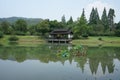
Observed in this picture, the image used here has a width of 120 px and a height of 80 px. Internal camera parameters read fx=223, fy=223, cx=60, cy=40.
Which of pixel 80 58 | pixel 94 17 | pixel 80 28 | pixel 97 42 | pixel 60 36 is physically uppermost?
pixel 94 17

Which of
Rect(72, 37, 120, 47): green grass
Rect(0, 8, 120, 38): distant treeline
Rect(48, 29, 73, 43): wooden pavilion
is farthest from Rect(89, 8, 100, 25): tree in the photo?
Rect(48, 29, 73, 43): wooden pavilion

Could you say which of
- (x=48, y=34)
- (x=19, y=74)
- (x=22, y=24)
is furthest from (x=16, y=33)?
(x=19, y=74)

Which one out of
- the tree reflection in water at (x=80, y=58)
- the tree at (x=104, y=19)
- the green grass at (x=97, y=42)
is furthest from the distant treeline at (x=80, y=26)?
the tree reflection in water at (x=80, y=58)

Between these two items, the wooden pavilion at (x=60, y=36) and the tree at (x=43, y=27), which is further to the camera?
the tree at (x=43, y=27)

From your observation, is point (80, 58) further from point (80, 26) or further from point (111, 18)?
point (111, 18)

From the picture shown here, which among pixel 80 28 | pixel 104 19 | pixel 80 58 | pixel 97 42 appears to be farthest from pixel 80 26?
pixel 80 58

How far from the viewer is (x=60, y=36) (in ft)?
190

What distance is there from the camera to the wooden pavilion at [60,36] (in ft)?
183

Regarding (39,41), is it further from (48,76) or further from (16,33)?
(48,76)

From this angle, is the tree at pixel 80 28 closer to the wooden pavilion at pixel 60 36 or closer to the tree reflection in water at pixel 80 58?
the wooden pavilion at pixel 60 36

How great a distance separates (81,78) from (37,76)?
2650 mm

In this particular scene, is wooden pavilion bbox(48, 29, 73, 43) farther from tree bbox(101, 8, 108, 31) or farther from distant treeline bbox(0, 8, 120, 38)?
tree bbox(101, 8, 108, 31)

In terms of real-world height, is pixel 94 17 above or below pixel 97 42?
above

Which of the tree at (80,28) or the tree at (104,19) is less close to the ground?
the tree at (104,19)
